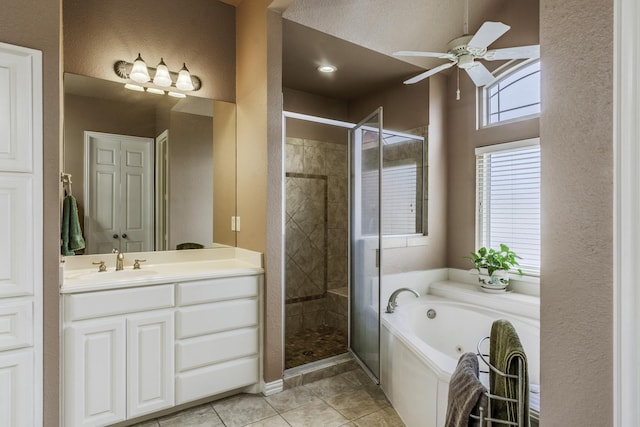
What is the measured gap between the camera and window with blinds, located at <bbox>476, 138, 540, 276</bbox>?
312 centimetres

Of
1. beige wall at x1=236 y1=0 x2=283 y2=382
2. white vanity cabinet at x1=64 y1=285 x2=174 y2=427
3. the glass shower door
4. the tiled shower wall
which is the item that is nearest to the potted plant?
the glass shower door

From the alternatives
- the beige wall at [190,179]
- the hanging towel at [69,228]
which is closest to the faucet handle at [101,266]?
the hanging towel at [69,228]

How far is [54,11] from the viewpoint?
5.91 feet

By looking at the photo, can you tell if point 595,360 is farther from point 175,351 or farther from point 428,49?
point 428,49

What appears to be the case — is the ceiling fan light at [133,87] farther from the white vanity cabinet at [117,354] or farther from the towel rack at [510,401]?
the towel rack at [510,401]

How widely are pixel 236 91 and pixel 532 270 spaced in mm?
2984

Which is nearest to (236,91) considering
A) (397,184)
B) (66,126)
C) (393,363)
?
(66,126)

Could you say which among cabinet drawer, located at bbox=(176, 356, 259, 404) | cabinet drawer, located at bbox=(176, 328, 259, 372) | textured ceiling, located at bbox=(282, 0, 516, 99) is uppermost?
textured ceiling, located at bbox=(282, 0, 516, 99)

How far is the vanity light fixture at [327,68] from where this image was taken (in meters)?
3.48

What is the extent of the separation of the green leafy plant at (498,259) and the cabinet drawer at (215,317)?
6.88 ft

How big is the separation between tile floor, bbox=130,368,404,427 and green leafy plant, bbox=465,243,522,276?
1502 millimetres

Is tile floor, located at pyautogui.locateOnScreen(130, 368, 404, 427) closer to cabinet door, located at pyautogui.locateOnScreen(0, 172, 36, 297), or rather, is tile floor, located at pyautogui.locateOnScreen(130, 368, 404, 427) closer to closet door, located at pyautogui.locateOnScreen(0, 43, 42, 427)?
closet door, located at pyautogui.locateOnScreen(0, 43, 42, 427)

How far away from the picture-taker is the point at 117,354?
6.53 feet

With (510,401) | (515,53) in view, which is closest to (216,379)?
(510,401)
